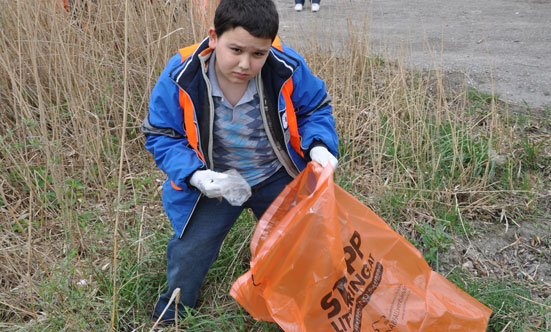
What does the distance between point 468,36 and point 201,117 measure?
13.2 ft

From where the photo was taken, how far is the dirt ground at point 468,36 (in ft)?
10.9

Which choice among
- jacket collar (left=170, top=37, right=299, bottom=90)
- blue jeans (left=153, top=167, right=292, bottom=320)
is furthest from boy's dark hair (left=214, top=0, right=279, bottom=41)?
blue jeans (left=153, top=167, right=292, bottom=320)

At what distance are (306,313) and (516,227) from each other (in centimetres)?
129

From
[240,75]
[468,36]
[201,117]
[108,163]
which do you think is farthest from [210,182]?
[468,36]

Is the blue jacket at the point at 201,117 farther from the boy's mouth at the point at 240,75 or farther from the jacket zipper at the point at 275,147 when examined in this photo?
the boy's mouth at the point at 240,75

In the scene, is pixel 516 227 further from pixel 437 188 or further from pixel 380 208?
pixel 380 208

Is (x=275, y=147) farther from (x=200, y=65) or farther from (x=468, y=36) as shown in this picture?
(x=468, y=36)

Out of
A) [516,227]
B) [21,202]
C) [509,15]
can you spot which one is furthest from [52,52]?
[509,15]

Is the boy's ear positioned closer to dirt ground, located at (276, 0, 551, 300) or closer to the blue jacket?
the blue jacket

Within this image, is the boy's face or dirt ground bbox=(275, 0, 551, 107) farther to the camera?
dirt ground bbox=(275, 0, 551, 107)

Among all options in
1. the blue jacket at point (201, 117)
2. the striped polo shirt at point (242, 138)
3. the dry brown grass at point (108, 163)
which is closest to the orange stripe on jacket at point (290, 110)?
the blue jacket at point (201, 117)

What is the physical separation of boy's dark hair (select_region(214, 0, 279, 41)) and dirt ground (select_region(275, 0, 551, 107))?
115 cm

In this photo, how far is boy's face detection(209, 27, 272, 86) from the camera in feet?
5.01

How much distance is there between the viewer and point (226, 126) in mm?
1732
